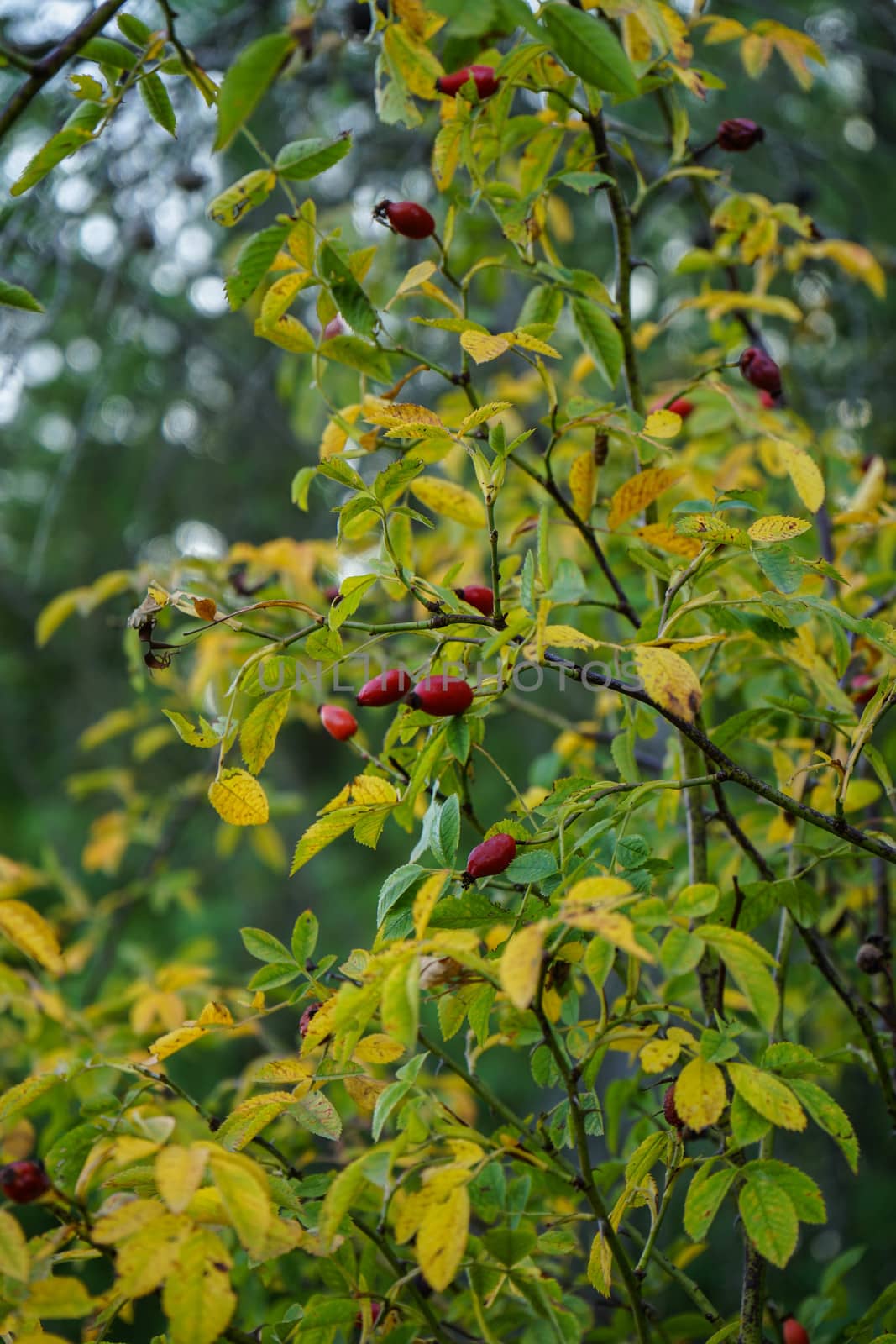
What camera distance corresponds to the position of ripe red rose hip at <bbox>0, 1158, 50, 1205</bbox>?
70cm

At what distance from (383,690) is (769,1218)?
0.48 m

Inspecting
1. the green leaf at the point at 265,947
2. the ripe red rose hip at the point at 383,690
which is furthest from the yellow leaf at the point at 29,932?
the ripe red rose hip at the point at 383,690

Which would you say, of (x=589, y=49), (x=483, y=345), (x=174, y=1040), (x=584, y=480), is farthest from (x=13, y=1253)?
(x=589, y=49)

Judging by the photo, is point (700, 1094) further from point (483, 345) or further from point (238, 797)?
point (483, 345)

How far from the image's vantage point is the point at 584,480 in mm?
1066

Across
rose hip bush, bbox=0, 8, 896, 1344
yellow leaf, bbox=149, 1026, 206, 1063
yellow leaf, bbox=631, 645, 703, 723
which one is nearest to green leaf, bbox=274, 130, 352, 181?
rose hip bush, bbox=0, 8, 896, 1344

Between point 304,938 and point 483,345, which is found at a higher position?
point 483,345

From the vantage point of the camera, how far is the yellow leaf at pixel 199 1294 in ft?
1.97

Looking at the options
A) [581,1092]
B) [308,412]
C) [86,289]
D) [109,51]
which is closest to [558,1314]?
[581,1092]

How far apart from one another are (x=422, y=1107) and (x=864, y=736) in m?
0.44

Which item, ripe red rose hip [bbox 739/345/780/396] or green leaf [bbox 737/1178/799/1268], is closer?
green leaf [bbox 737/1178/799/1268]

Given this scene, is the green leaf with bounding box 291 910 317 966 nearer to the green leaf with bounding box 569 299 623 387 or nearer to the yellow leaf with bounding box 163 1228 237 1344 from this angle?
the yellow leaf with bounding box 163 1228 237 1344

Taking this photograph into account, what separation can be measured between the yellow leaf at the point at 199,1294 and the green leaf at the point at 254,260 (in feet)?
2.37

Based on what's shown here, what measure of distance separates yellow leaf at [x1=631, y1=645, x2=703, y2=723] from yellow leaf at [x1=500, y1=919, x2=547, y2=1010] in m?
0.20
